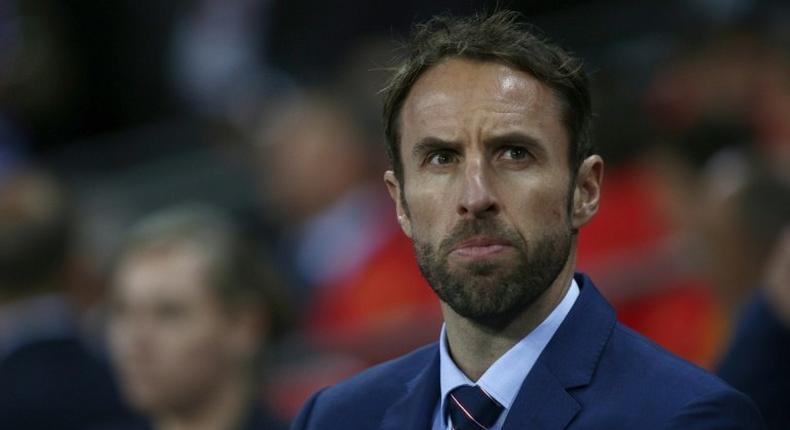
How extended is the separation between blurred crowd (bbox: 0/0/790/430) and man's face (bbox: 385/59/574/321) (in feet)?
3.12

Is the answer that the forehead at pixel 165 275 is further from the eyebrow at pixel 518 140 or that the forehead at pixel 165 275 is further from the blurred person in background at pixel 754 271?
the eyebrow at pixel 518 140

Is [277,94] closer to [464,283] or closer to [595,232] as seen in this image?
[595,232]

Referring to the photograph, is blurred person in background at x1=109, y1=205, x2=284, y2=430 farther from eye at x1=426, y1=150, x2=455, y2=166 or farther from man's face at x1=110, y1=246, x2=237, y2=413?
eye at x1=426, y1=150, x2=455, y2=166

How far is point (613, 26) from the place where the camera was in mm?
6520

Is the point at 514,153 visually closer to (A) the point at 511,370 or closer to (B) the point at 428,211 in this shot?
(B) the point at 428,211

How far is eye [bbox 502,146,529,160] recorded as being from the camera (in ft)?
8.01

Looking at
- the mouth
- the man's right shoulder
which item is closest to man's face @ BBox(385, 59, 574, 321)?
the mouth

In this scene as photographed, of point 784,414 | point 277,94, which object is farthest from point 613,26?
point 784,414

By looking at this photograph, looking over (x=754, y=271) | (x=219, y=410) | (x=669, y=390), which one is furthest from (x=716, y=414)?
(x=219, y=410)

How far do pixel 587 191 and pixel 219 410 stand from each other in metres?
2.11

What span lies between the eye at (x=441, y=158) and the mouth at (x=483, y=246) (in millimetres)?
138

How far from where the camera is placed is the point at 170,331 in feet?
15.2

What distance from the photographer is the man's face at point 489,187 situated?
2408mm

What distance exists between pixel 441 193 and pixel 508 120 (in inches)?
6.0
